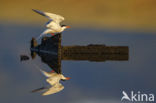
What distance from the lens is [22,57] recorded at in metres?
16.6

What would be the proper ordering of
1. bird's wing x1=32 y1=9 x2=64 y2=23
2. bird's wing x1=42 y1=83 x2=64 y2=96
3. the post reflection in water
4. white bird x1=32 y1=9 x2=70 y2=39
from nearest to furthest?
bird's wing x1=42 y1=83 x2=64 y2=96 < bird's wing x1=32 y1=9 x2=64 y2=23 < white bird x1=32 y1=9 x2=70 y2=39 < the post reflection in water

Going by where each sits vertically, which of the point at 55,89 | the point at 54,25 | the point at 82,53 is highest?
the point at 54,25

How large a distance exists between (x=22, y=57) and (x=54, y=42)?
7.24 ft

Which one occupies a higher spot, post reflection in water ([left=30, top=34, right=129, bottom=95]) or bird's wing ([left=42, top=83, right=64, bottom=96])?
post reflection in water ([left=30, top=34, right=129, bottom=95])

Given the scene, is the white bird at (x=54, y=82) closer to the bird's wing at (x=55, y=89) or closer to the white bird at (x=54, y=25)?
the bird's wing at (x=55, y=89)

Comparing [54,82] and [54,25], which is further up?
[54,25]

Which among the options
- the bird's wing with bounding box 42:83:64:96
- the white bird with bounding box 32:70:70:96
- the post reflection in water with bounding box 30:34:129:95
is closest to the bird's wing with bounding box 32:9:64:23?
the post reflection in water with bounding box 30:34:129:95

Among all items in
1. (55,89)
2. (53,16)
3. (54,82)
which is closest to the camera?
(55,89)

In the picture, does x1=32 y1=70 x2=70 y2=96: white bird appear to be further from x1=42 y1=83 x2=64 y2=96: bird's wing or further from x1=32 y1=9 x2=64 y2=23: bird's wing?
x1=32 y1=9 x2=64 y2=23: bird's wing

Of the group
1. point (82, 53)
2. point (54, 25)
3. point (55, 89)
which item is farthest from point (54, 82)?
point (82, 53)

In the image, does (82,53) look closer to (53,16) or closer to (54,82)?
(53,16)

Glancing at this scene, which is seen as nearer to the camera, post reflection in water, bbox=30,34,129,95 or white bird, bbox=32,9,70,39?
white bird, bbox=32,9,70,39

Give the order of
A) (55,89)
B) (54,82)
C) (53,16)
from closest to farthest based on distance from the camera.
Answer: (55,89) → (54,82) → (53,16)

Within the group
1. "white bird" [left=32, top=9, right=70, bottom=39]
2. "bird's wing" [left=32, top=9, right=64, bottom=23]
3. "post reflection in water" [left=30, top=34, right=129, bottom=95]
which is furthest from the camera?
"post reflection in water" [left=30, top=34, right=129, bottom=95]
